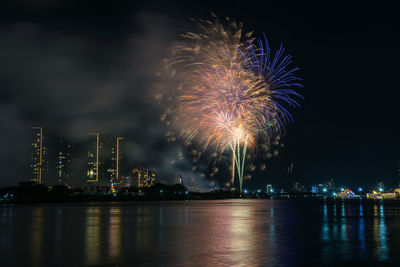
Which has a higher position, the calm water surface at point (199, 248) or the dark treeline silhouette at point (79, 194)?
the calm water surface at point (199, 248)

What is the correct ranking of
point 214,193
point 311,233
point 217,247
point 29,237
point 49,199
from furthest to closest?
point 214,193 < point 49,199 < point 311,233 < point 29,237 < point 217,247

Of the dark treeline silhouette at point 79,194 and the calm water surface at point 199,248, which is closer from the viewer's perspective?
the calm water surface at point 199,248

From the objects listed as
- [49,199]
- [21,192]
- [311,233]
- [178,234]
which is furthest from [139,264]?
[21,192]

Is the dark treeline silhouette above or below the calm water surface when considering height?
below

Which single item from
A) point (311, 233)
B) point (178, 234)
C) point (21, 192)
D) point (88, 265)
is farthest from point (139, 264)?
point (21, 192)

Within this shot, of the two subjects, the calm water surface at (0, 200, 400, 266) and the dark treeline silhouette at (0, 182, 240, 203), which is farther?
the dark treeline silhouette at (0, 182, 240, 203)

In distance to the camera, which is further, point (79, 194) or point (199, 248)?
point (79, 194)

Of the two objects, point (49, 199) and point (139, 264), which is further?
point (49, 199)

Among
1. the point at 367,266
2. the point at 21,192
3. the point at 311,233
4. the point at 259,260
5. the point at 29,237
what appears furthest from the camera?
the point at 21,192

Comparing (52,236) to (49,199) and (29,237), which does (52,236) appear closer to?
(29,237)
